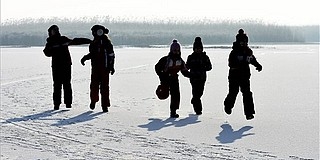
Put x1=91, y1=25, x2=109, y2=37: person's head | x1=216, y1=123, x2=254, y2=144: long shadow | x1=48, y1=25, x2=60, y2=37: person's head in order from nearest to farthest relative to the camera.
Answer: x1=216, y1=123, x2=254, y2=144: long shadow → x1=91, y1=25, x2=109, y2=37: person's head → x1=48, y1=25, x2=60, y2=37: person's head

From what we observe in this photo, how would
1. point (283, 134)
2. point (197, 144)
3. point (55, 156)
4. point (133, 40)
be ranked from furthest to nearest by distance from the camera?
1. point (133, 40)
2. point (283, 134)
3. point (197, 144)
4. point (55, 156)

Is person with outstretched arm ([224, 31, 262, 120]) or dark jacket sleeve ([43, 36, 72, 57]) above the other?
dark jacket sleeve ([43, 36, 72, 57])

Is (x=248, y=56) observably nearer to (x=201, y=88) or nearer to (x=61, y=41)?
(x=201, y=88)

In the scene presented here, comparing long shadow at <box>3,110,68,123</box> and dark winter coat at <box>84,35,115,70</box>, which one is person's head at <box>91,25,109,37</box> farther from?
long shadow at <box>3,110,68,123</box>

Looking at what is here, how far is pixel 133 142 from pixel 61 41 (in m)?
3.60

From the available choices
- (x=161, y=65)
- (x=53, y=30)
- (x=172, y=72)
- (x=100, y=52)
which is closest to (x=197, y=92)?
(x=172, y=72)

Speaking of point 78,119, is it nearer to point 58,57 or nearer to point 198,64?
point 58,57

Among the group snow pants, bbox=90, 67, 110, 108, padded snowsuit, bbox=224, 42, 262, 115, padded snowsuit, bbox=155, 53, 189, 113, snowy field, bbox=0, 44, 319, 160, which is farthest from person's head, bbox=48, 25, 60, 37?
padded snowsuit, bbox=224, 42, 262, 115

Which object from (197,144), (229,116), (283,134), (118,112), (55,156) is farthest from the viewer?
(118,112)

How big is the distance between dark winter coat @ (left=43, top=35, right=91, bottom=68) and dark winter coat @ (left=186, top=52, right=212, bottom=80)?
201 cm

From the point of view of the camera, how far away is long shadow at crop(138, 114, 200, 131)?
8.02 m

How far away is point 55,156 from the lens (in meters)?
6.12

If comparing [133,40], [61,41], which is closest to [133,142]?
[61,41]

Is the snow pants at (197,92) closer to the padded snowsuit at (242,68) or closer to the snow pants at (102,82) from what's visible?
the padded snowsuit at (242,68)
